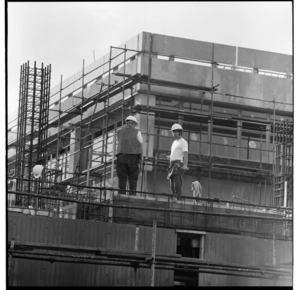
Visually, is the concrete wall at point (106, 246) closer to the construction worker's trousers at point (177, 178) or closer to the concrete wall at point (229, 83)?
the construction worker's trousers at point (177, 178)

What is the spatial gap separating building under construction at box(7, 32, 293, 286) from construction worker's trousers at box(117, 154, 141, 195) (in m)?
0.34

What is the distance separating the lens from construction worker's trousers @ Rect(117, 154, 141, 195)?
1800 cm

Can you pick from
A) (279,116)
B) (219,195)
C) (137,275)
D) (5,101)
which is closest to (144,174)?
(219,195)

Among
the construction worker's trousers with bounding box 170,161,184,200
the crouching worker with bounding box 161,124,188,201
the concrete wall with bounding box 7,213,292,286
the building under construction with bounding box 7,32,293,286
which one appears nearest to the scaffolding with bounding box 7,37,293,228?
the building under construction with bounding box 7,32,293,286

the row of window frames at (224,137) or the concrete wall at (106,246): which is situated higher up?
the row of window frames at (224,137)

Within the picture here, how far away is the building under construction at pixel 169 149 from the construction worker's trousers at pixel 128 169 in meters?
0.34

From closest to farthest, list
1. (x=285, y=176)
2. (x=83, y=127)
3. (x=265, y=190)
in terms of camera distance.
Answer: (x=285, y=176), (x=265, y=190), (x=83, y=127)

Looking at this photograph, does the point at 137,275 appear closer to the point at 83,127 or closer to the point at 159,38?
the point at 159,38

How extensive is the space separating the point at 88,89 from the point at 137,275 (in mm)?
13565

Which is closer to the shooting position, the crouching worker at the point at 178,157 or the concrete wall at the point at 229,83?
the crouching worker at the point at 178,157

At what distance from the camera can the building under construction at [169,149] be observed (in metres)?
16.2

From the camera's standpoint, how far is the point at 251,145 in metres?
27.4

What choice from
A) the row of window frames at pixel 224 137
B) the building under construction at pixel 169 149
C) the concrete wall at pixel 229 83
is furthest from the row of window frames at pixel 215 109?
the row of window frames at pixel 224 137

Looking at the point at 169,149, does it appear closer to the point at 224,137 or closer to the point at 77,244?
the point at 224,137
